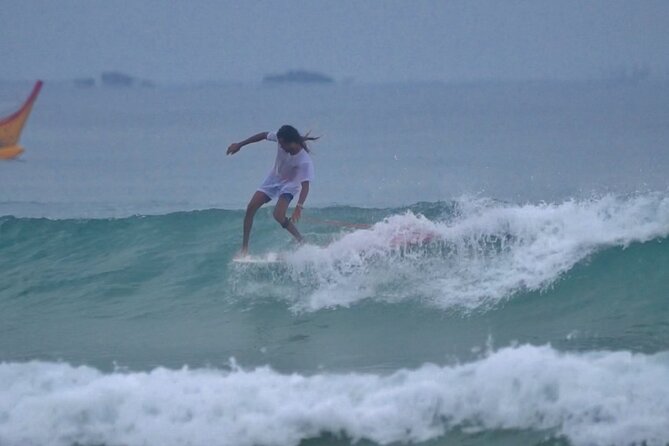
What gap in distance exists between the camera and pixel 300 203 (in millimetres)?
7617

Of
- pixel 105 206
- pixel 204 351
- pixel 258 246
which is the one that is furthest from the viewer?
pixel 105 206

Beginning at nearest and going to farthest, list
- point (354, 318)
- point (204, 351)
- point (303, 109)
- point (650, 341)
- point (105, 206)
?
1. point (650, 341)
2. point (204, 351)
3. point (354, 318)
4. point (105, 206)
5. point (303, 109)

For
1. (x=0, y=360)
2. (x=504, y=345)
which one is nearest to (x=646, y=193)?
(x=504, y=345)

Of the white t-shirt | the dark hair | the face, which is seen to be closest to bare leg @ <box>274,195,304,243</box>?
the white t-shirt

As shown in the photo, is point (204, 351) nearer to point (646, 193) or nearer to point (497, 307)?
point (497, 307)

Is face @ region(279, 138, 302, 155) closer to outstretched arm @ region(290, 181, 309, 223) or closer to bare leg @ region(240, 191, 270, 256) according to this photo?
outstretched arm @ region(290, 181, 309, 223)

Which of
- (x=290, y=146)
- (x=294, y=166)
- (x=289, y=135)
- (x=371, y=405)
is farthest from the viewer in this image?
(x=294, y=166)

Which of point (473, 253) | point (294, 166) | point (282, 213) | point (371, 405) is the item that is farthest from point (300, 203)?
point (371, 405)

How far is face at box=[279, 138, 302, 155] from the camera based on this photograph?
26.1ft

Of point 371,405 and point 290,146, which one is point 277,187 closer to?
point 290,146

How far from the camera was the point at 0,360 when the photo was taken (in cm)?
692

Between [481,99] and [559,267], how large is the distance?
9478 mm

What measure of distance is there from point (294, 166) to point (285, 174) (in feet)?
0.43

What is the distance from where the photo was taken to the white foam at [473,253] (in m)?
7.69
